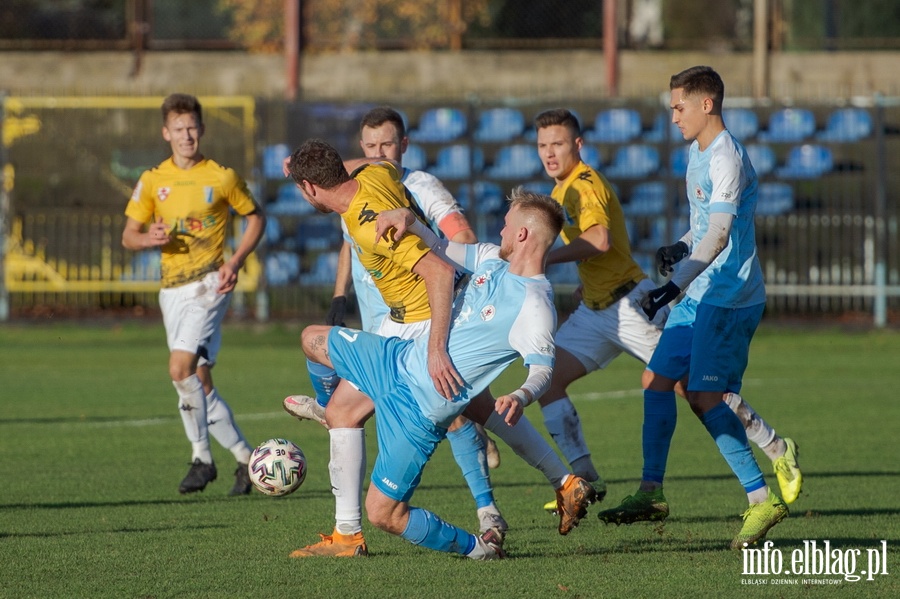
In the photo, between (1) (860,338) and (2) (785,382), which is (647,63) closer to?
(1) (860,338)

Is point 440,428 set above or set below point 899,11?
below

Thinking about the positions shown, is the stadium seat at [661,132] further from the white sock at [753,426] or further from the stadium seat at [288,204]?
the white sock at [753,426]

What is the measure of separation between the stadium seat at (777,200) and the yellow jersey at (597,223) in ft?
42.2

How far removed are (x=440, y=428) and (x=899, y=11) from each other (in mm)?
25604

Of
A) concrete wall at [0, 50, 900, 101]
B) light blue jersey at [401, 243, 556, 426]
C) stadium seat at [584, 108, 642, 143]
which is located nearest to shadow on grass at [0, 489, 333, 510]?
light blue jersey at [401, 243, 556, 426]

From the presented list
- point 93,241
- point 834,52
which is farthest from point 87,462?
point 834,52

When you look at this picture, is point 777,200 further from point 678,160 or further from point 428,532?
point 428,532

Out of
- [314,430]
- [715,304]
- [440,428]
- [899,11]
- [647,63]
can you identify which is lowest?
[314,430]

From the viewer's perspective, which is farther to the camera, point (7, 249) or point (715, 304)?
point (7, 249)

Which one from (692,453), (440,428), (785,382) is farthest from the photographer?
(785,382)

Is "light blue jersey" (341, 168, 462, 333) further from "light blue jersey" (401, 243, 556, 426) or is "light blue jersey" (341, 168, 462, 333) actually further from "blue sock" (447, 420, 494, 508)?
"light blue jersey" (401, 243, 556, 426)

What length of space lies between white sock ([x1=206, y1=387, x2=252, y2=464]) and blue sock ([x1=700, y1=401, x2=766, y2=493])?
3135 millimetres

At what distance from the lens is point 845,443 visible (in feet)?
34.2

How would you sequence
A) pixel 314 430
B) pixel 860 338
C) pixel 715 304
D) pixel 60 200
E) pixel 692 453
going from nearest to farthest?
pixel 715 304
pixel 692 453
pixel 314 430
pixel 860 338
pixel 60 200
